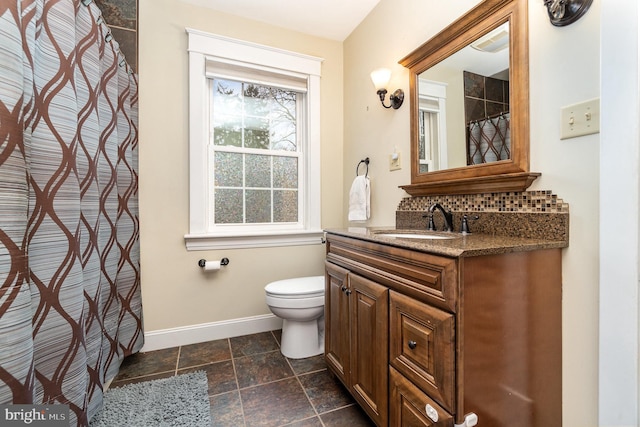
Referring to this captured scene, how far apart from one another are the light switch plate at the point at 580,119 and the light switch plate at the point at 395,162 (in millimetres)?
897

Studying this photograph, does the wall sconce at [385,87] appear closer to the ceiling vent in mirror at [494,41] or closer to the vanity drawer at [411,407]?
the ceiling vent in mirror at [494,41]

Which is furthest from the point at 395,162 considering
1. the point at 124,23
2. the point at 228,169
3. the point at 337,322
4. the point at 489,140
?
the point at 124,23

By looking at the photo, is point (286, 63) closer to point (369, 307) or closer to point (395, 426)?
point (369, 307)

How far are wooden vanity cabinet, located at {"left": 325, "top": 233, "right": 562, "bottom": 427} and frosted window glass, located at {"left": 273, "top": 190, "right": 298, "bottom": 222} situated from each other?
133 cm

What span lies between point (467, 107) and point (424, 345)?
3.64 feet

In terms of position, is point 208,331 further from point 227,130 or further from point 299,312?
point 227,130

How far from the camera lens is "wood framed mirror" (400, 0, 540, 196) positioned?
3.66 feet

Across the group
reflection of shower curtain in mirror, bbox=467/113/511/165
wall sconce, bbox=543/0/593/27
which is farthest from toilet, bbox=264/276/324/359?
wall sconce, bbox=543/0/593/27

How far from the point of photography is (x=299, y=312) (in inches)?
68.8

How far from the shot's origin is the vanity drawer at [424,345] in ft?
2.64

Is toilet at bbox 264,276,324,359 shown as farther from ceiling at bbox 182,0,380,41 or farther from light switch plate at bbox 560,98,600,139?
ceiling at bbox 182,0,380,41

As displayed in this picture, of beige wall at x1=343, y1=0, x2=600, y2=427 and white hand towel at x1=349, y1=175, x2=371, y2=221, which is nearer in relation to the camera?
beige wall at x1=343, y1=0, x2=600, y2=427

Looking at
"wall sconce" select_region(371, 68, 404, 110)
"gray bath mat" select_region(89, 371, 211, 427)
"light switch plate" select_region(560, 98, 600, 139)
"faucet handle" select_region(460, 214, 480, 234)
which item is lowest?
"gray bath mat" select_region(89, 371, 211, 427)

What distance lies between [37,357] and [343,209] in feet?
6.79
